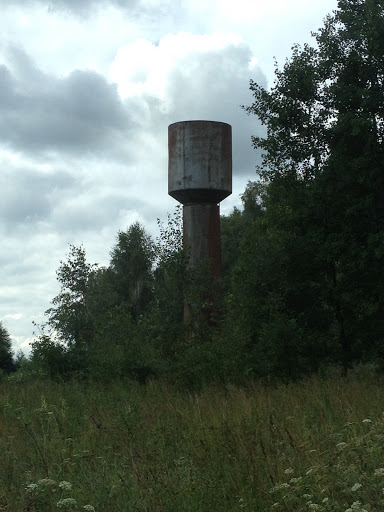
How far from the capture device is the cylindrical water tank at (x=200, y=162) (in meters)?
22.9

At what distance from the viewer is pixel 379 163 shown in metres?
19.5

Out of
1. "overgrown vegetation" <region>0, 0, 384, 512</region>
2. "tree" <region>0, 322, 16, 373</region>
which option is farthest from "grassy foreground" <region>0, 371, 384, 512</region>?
"tree" <region>0, 322, 16, 373</region>

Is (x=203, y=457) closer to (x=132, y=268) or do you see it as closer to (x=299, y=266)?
(x=299, y=266)

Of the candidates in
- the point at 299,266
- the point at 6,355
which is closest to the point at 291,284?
the point at 299,266

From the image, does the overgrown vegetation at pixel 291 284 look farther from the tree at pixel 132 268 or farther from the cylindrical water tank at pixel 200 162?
the tree at pixel 132 268

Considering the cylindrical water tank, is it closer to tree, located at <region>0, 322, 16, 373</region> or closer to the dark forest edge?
the dark forest edge

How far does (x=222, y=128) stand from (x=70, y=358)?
8.71 meters

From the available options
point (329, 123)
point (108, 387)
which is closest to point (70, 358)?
point (108, 387)

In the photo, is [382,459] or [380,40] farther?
[380,40]

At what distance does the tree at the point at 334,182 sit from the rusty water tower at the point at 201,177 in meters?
2.11

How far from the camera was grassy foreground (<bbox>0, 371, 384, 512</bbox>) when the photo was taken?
5.90 m

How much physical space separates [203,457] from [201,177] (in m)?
15.5

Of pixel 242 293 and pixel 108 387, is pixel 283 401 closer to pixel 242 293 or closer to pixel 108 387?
pixel 108 387

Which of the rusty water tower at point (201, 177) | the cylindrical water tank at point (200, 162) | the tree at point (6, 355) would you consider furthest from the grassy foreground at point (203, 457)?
the tree at point (6, 355)
